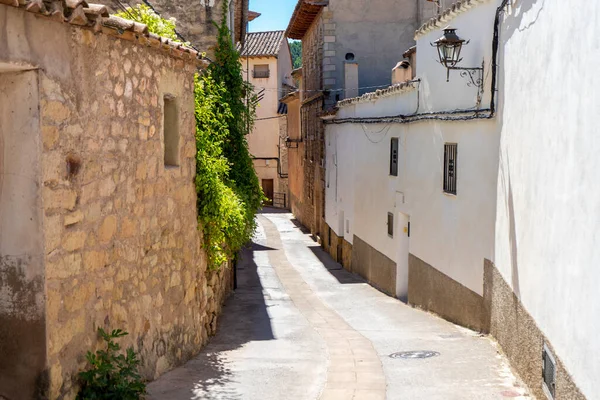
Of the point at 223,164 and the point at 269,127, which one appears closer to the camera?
the point at 223,164

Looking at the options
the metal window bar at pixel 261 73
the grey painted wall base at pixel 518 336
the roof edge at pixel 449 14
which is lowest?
the grey painted wall base at pixel 518 336

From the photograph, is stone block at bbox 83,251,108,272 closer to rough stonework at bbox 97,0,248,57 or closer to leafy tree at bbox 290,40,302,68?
rough stonework at bbox 97,0,248,57

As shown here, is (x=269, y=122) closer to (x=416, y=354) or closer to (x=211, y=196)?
(x=211, y=196)

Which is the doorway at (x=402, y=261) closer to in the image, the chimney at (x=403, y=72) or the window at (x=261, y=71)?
the chimney at (x=403, y=72)

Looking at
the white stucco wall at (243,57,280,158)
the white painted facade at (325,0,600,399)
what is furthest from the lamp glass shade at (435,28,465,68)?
the white stucco wall at (243,57,280,158)

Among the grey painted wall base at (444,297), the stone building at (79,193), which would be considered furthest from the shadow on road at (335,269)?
the stone building at (79,193)

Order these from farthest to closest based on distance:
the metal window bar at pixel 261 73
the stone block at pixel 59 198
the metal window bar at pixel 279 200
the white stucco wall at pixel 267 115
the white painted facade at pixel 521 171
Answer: the metal window bar at pixel 261 73, the white stucco wall at pixel 267 115, the metal window bar at pixel 279 200, the white painted facade at pixel 521 171, the stone block at pixel 59 198

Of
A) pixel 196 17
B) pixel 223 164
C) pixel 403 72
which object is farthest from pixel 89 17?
pixel 403 72

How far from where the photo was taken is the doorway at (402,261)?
1617 cm

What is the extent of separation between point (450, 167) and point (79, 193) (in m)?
7.96

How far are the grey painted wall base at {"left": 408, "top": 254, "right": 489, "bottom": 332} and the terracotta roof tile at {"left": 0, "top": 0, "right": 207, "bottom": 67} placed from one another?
599cm

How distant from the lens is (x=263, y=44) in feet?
163

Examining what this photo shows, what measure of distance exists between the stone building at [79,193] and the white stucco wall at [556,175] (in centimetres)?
345

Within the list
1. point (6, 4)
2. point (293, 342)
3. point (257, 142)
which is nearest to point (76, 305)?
point (6, 4)
